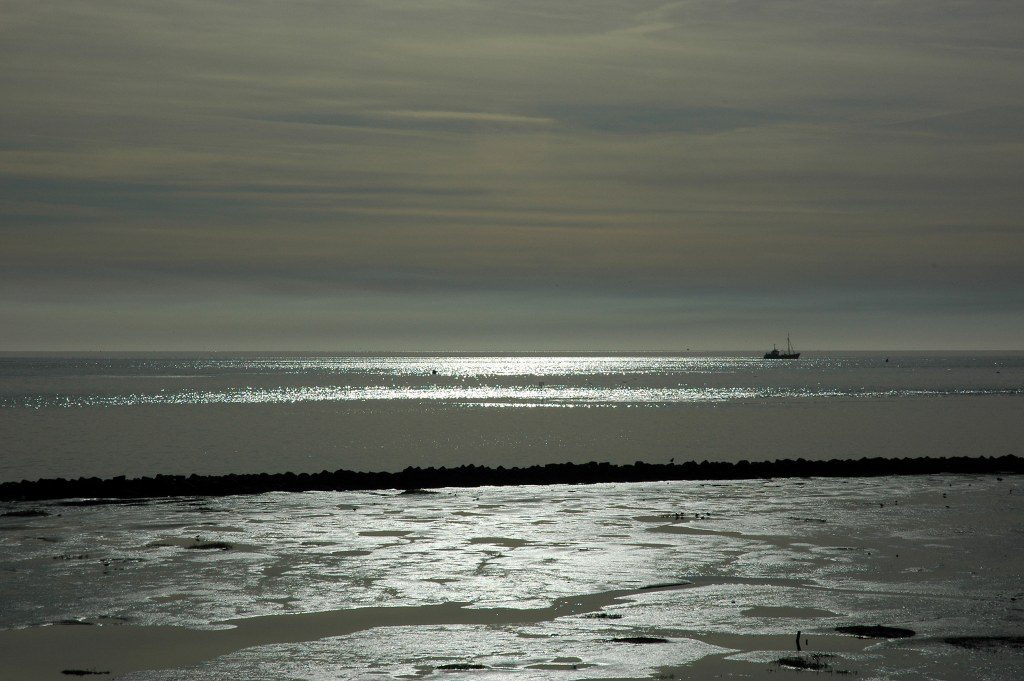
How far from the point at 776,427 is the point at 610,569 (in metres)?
61.1

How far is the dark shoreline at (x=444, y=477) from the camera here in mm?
31250

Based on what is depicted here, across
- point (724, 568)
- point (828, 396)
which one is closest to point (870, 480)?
point (724, 568)

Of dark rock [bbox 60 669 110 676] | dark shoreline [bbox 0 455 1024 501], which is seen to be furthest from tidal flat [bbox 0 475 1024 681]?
dark shoreline [bbox 0 455 1024 501]

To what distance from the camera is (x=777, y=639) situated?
13281mm

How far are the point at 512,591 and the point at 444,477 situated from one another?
18351 mm

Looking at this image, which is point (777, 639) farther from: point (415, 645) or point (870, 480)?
point (870, 480)

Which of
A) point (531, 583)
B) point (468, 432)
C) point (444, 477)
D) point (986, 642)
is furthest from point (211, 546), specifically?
point (468, 432)

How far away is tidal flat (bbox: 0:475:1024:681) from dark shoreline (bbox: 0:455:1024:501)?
4.01 meters

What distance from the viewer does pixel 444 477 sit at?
112 ft

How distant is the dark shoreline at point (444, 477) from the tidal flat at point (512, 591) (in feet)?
13.1

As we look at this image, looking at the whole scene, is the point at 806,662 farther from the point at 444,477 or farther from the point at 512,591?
the point at 444,477

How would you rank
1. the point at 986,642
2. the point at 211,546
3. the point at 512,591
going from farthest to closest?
the point at 211,546 → the point at 512,591 → the point at 986,642

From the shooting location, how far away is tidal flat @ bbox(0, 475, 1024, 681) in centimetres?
1236

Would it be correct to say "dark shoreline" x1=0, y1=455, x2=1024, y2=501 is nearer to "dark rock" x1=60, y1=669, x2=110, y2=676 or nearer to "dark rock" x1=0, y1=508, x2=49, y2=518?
"dark rock" x1=0, y1=508, x2=49, y2=518
